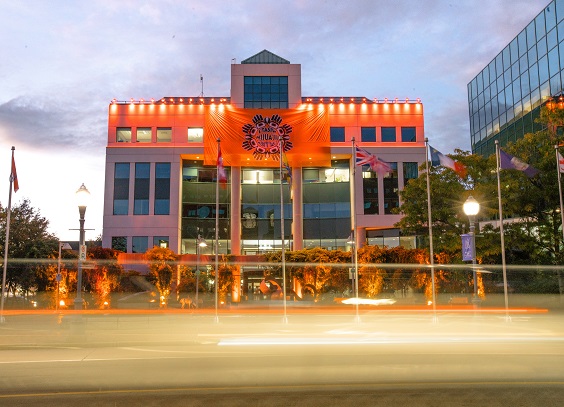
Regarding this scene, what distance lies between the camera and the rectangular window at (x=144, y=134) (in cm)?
6488

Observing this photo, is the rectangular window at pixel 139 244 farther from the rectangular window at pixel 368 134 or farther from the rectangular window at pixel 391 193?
the rectangular window at pixel 368 134

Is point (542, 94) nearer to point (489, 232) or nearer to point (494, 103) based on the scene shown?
point (494, 103)

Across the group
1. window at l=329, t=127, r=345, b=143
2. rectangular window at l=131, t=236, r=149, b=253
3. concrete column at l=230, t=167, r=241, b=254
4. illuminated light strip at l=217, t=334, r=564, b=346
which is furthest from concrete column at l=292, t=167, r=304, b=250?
illuminated light strip at l=217, t=334, r=564, b=346

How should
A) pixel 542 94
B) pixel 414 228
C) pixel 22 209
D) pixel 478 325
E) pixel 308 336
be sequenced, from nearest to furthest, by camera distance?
1. pixel 308 336
2. pixel 478 325
3. pixel 414 228
4. pixel 542 94
5. pixel 22 209

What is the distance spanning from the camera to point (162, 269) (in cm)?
5369

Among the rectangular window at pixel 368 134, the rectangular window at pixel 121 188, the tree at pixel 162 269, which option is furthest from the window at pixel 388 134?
the rectangular window at pixel 121 188

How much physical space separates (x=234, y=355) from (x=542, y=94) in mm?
41214

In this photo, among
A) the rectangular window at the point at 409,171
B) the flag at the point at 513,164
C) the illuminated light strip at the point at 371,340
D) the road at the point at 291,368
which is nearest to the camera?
the road at the point at 291,368

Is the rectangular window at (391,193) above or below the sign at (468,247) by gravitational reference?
above

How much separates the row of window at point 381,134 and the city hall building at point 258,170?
12 cm

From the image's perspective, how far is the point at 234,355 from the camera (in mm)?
16312

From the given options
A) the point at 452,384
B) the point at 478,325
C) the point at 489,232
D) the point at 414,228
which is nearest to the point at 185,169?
the point at 414,228

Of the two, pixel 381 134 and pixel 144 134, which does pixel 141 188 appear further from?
pixel 381 134

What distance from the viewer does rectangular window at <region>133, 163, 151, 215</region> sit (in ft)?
206
